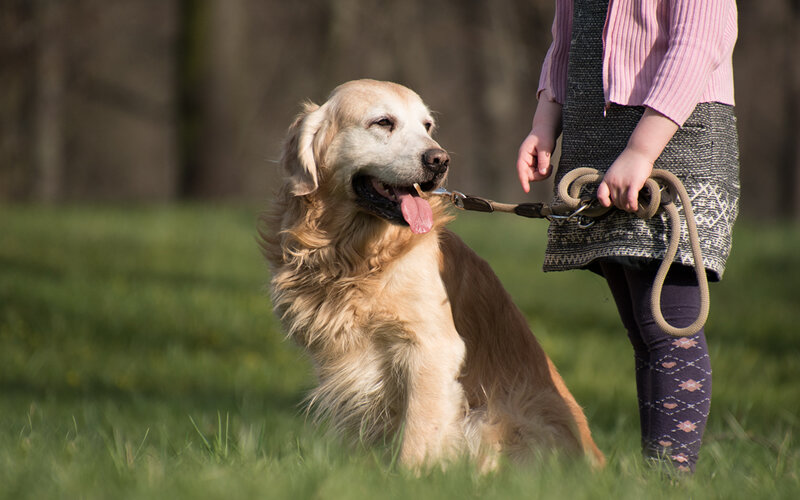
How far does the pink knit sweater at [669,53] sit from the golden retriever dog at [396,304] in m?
0.79

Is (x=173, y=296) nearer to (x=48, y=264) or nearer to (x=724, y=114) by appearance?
(x=48, y=264)

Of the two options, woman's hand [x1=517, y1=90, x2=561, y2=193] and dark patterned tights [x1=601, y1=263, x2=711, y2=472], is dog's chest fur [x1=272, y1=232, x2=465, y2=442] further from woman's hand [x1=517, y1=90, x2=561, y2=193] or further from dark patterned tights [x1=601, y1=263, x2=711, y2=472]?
dark patterned tights [x1=601, y1=263, x2=711, y2=472]

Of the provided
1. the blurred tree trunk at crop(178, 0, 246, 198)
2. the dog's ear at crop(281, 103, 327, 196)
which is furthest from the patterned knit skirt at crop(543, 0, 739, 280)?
the blurred tree trunk at crop(178, 0, 246, 198)

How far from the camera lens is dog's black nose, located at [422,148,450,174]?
3.06 metres

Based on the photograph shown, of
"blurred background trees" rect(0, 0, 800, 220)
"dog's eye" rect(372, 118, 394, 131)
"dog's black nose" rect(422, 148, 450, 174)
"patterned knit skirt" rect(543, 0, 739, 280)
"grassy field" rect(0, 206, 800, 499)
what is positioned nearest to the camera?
"grassy field" rect(0, 206, 800, 499)

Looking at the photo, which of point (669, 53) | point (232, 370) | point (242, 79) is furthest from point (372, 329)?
point (242, 79)

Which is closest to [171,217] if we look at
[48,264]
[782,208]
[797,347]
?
[48,264]

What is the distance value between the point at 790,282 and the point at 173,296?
6.01 meters

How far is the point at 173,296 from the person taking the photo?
6.62 metres

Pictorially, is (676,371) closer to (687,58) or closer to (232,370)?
(687,58)

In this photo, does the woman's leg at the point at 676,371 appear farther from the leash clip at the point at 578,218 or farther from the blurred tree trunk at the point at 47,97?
the blurred tree trunk at the point at 47,97

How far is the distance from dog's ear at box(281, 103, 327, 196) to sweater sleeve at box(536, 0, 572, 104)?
3.01 ft

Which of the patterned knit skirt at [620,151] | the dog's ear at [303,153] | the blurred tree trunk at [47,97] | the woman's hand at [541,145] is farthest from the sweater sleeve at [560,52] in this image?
the blurred tree trunk at [47,97]

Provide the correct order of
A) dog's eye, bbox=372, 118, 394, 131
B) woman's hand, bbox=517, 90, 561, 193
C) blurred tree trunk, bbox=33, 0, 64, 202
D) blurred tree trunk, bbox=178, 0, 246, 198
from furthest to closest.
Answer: blurred tree trunk, bbox=33, 0, 64, 202, blurred tree trunk, bbox=178, 0, 246, 198, dog's eye, bbox=372, 118, 394, 131, woman's hand, bbox=517, 90, 561, 193
